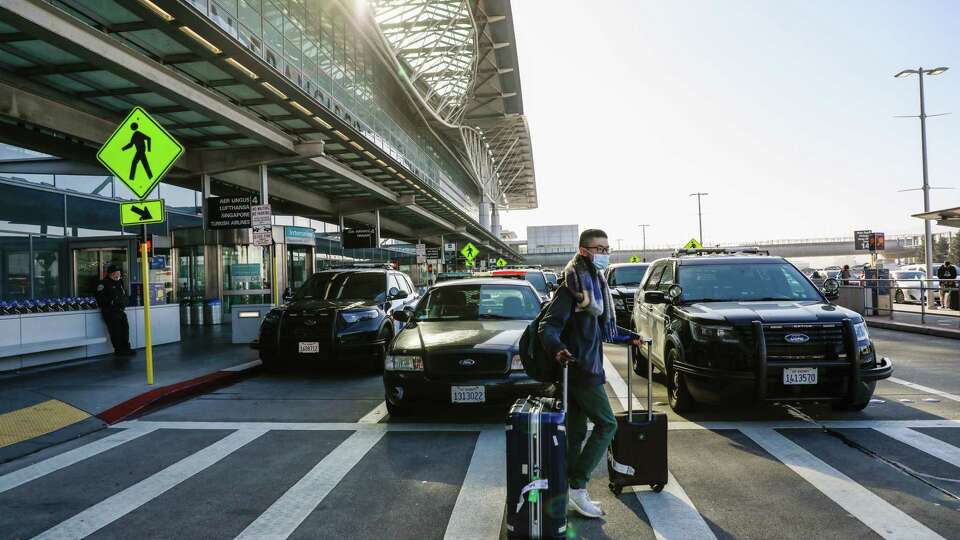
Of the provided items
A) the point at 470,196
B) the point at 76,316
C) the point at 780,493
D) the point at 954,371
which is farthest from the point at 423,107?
the point at 780,493

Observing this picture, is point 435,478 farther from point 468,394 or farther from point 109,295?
point 109,295

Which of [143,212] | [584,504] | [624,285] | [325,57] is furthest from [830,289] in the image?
[325,57]

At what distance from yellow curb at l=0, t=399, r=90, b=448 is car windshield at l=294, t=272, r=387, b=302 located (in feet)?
14.7

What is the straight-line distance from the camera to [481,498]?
422cm

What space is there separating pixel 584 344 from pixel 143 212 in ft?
22.9

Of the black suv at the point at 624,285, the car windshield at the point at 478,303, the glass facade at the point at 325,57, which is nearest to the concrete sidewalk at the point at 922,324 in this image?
the black suv at the point at 624,285

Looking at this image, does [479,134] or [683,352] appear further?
[479,134]

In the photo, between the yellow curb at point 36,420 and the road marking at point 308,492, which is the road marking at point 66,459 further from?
the road marking at point 308,492

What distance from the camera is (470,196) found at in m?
85.1

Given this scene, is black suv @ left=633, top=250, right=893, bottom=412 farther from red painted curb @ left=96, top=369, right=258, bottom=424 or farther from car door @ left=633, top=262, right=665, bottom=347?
red painted curb @ left=96, top=369, right=258, bottom=424

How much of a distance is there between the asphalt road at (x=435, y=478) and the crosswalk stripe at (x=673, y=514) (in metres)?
0.02

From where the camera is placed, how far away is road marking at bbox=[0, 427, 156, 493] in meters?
4.93

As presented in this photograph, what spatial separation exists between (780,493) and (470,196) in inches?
3217

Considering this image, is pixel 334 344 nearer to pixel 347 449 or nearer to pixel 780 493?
pixel 347 449
